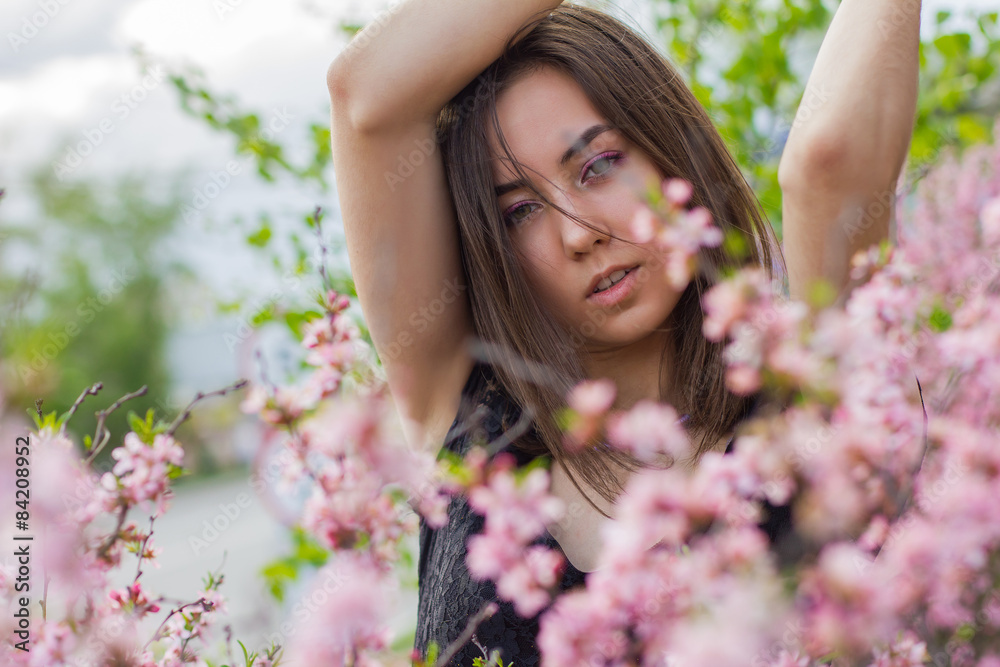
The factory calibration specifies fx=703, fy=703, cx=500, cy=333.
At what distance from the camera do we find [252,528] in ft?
38.8

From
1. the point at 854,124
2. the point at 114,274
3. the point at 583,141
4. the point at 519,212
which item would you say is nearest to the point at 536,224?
the point at 519,212

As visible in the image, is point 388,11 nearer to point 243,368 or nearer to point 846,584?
point 243,368

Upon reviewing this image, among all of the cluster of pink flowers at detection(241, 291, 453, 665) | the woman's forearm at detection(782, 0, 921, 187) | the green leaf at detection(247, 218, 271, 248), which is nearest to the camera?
the cluster of pink flowers at detection(241, 291, 453, 665)

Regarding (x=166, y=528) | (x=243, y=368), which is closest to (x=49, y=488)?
(x=243, y=368)

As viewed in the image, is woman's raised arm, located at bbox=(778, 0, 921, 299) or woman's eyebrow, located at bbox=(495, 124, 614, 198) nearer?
woman's raised arm, located at bbox=(778, 0, 921, 299)

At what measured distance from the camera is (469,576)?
51.7 inches

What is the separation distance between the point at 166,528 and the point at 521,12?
13.0 metres

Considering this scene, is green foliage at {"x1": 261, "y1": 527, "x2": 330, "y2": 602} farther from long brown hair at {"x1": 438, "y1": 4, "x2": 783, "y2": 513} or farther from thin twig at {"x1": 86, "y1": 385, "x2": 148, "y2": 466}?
thin twig at {"x1": 86, "y1": 385, "x2": 148, "y2": 466}

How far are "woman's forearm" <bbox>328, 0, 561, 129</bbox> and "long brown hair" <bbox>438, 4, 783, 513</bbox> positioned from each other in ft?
0.34

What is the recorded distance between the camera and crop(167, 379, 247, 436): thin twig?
0.74 metres

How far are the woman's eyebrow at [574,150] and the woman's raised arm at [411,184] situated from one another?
0.18 meters

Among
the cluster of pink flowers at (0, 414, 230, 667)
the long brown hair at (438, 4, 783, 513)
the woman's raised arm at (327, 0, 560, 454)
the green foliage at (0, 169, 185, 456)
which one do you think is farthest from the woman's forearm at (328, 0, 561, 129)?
the green foliage at (0, 169, 185, 456)

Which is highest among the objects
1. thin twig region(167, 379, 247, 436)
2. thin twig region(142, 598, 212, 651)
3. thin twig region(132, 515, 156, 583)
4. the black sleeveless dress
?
thin twig region(167, 379, 247, 436)

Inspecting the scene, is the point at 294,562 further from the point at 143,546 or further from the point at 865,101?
the point at 865,101
